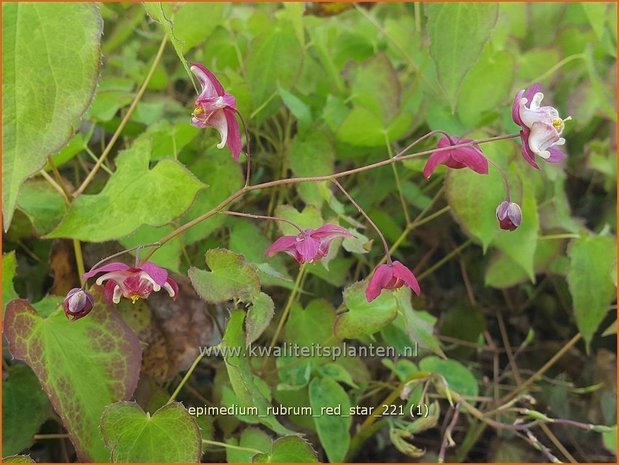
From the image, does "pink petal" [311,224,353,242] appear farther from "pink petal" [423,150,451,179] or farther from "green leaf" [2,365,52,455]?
"green leaf" [2,365,52,455]

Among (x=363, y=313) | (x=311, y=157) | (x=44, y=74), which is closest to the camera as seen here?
(x=44, y=74)

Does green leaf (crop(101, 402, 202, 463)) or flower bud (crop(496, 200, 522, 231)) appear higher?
flower bud (crop(496, 200, 522, 231))

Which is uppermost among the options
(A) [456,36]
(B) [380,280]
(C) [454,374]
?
(A) [456,36]

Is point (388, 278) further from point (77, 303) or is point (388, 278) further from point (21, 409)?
point (21, 409)

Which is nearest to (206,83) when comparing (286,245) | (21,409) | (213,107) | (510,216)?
(213,107)

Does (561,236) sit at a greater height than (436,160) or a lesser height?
lesser

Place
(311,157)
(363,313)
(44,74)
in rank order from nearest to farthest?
(44,74) < (363,313) < (311,157)

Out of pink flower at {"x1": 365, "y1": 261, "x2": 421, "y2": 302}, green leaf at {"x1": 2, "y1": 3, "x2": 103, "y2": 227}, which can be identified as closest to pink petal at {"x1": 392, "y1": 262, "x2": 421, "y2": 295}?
pink flower at {"x1": 365, "y1": 261, "x2": 421, "y2": 302}
